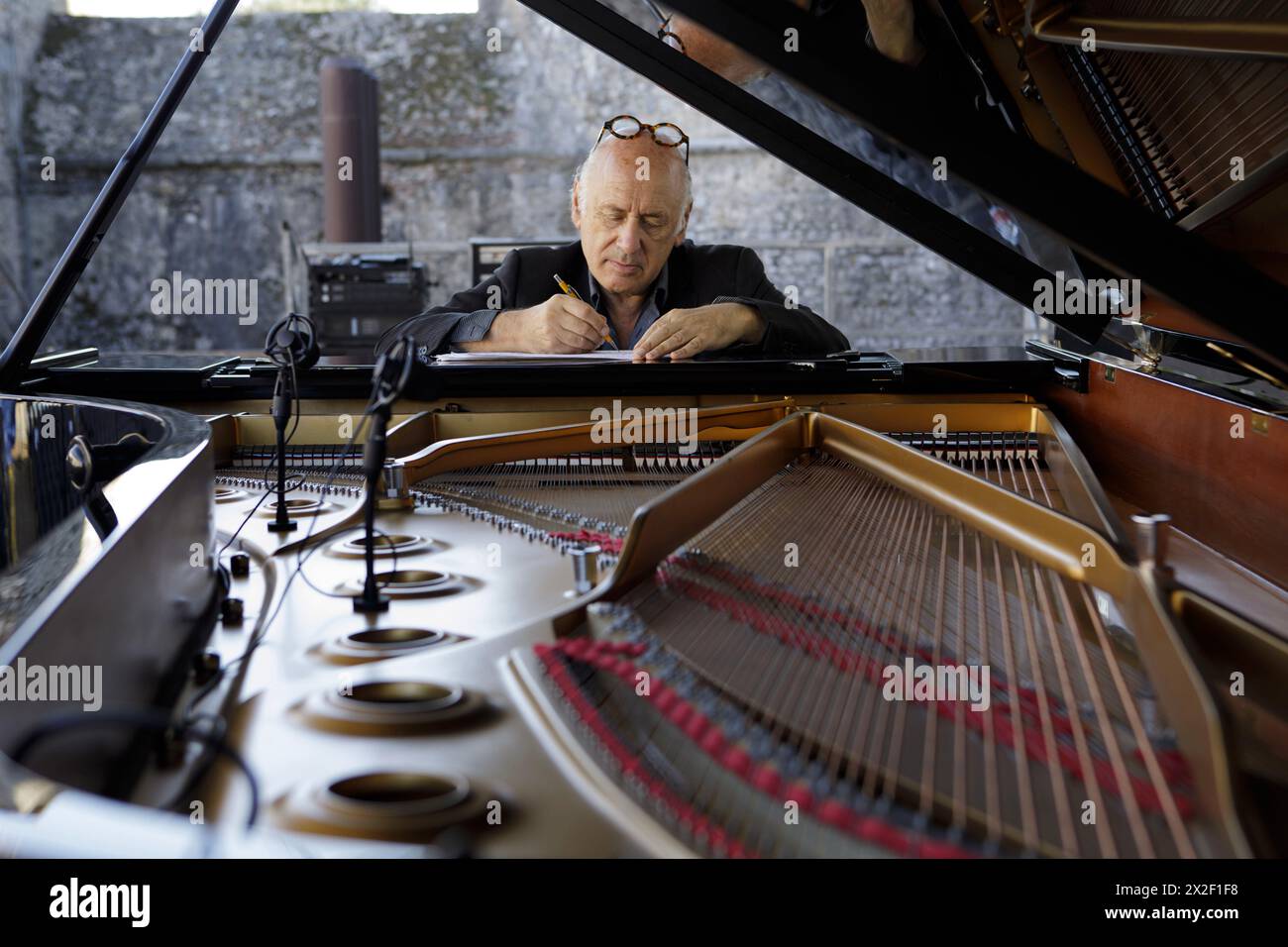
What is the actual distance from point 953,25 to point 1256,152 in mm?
558

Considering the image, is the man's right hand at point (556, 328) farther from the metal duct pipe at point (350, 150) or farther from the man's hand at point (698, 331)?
the metal duct pipe at point (350, 150)

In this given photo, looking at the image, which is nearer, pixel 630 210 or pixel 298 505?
pixel 298 505

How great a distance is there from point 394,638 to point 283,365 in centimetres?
79

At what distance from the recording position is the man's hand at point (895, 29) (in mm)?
1934

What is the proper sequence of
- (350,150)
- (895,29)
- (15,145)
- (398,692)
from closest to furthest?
(398,692), (895,29), (350,150), (15,145)

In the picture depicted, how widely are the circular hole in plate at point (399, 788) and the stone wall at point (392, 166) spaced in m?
11.5

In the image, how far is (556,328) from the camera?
9.34ft

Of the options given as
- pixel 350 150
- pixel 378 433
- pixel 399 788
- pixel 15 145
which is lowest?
pixel 399 788

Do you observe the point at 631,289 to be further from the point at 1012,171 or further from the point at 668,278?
the point at 1012,171

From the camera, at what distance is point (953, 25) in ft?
6.37

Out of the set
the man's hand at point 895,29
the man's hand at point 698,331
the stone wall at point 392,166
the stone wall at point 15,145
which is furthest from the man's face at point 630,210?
the stone wall at point 15,145

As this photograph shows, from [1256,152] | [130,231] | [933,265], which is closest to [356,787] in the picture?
[1256,152]

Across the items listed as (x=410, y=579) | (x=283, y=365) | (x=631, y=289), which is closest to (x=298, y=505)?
(x=283, y=365)
